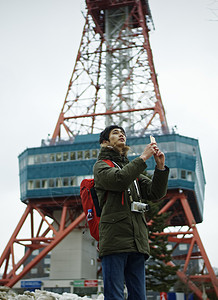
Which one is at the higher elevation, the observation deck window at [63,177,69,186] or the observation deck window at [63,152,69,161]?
the observation deck window at [63,152,69,161]

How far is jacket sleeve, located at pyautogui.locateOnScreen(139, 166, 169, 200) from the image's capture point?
4129 mm

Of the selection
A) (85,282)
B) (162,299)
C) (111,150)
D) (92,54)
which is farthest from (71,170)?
(111,150)

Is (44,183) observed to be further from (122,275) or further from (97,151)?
(122,275)

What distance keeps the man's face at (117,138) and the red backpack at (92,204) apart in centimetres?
21

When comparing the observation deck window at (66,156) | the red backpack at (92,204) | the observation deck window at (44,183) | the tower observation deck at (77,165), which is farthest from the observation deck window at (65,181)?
the red backpack at (92,204)

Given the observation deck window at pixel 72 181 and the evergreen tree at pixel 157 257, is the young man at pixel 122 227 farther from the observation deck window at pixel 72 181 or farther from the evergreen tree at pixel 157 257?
the observation deck window at pixel 72 181

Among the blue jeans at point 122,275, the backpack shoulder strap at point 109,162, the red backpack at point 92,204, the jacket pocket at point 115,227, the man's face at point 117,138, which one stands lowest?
the blue jeans at point 122,275

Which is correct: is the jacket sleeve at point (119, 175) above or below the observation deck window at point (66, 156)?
below

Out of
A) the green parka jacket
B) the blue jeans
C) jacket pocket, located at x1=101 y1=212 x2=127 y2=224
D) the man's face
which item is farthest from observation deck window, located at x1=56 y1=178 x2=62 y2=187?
jacket pocket, located at x1=101 y1=212 x2=127 y2=224

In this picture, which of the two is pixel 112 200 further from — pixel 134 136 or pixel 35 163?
pixel 35 163

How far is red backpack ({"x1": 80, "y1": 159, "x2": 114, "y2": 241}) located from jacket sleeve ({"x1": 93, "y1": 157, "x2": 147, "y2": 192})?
0.18 m

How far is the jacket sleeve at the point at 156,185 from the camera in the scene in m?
4.13

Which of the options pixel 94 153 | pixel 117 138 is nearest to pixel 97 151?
pixel 94 153

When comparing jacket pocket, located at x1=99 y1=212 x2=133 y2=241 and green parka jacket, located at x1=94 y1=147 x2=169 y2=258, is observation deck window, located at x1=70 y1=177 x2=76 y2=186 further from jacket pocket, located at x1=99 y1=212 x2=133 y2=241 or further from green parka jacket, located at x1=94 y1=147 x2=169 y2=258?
jacket pocket, located at x1=99 y1=212 x2=133 y2=241
